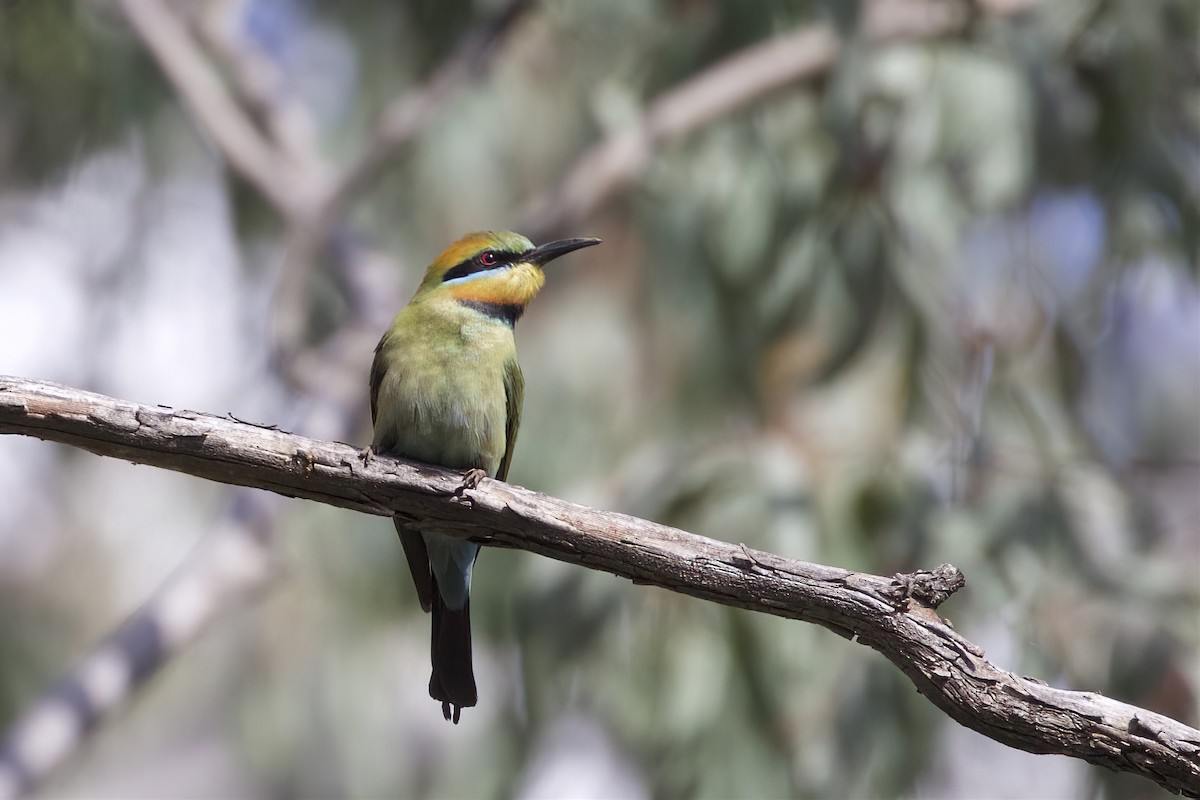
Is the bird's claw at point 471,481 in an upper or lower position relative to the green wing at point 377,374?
lower

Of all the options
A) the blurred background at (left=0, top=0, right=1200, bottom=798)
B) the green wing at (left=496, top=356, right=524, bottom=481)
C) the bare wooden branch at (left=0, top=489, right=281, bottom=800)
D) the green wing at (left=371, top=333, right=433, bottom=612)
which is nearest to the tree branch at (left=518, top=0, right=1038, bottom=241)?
the blurred background at (left=0, top=0, right=1200, bottom=798)

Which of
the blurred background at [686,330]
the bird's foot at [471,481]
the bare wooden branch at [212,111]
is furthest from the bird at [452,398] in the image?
the bare wooden branch at [212,111]

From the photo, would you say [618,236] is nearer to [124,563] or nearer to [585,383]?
[585,383]

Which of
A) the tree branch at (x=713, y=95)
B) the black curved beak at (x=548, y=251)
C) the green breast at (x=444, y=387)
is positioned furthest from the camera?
the tree branch at (x=713, y=95)

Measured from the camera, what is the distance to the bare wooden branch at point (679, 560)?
2.13 meters

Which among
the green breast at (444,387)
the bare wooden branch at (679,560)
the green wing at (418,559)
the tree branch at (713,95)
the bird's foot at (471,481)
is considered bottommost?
the bare wooden branch at (679,560)

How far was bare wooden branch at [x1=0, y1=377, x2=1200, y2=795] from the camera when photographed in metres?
2.13

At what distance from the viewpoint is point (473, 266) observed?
3363 millimetres

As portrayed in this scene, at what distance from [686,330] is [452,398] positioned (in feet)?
7.77

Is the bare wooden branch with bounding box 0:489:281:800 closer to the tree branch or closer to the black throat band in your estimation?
the tree branch

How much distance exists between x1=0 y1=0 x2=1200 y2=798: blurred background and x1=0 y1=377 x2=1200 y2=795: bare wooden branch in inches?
58.8

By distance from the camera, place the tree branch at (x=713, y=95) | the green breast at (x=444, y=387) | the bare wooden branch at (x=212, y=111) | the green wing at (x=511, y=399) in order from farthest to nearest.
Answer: the bare wooden branch at (x=212, y=111)
the tree branch at (x=713, y=95)
the green wing at (x=511, y=399)
the green breast at (x=444, y=387)

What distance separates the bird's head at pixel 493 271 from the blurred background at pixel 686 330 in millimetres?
1109

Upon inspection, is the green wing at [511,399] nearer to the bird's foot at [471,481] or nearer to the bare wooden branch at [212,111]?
the bird's foot at [471,481]
